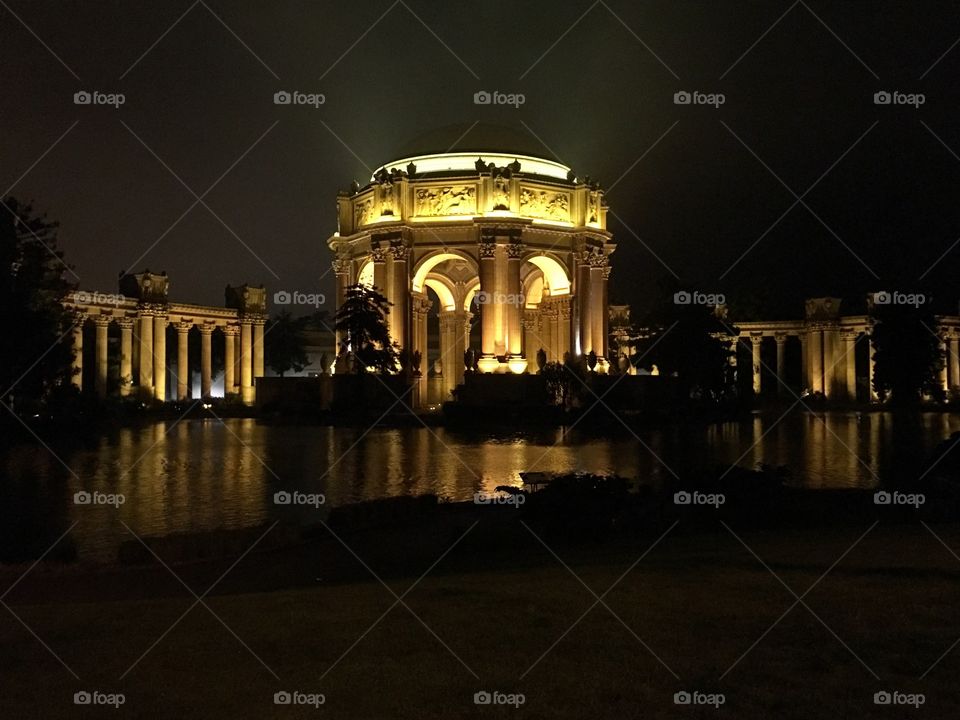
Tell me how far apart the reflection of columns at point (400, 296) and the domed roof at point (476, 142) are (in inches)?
261

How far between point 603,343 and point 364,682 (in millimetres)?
44488

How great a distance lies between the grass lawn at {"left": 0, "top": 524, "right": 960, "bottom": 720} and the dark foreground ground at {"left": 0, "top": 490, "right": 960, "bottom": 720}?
0.02 m

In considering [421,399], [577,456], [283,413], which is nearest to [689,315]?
[421,399]

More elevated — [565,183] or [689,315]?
[565,183]

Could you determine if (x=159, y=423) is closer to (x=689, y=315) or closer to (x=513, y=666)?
(x=689, y=315)

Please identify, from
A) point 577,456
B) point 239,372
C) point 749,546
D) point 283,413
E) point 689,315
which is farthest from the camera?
point 239,372

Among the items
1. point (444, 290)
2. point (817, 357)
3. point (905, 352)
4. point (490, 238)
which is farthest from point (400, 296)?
point (817, 357)

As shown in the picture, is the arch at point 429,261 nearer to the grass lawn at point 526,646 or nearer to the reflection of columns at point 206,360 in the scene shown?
the reflection of columns at point 206,360

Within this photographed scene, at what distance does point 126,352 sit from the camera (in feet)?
181

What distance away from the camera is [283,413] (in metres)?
40.1

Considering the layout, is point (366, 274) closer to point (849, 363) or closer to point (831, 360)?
point (831, 360)

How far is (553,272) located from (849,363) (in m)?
26.9

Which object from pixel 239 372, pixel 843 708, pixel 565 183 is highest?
pixel 565 183

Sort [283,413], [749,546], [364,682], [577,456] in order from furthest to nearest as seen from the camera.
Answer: [283,413]
[577,456]
[749,546]
[364,682]
